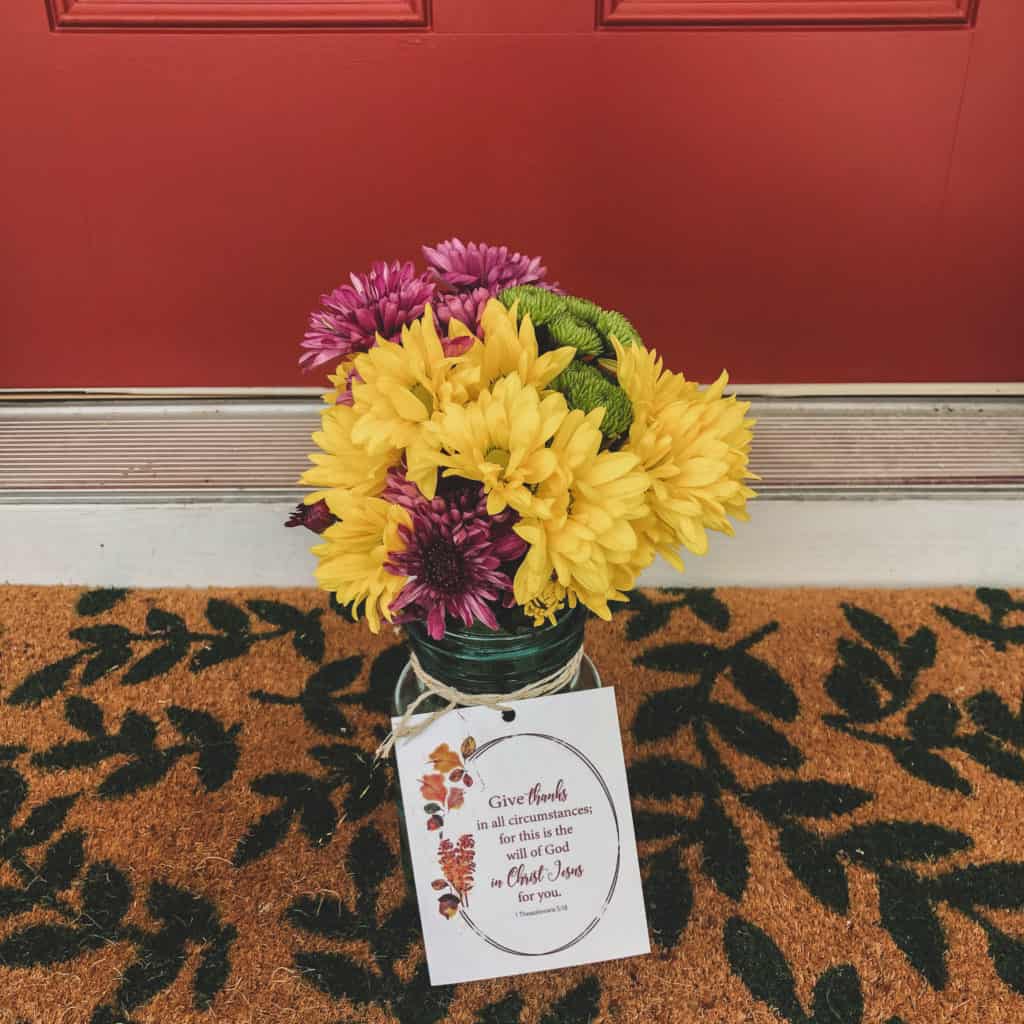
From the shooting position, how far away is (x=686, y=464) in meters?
0.54

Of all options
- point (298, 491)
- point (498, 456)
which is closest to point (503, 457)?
point (498, 456)

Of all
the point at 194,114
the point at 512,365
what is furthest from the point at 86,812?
the point at 194,114

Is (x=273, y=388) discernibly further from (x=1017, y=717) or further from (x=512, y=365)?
(x=1017, y=717)

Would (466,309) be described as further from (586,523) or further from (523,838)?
(523,838)

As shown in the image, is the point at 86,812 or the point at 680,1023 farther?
the point at 86,812

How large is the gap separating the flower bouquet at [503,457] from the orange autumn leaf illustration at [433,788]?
0.56 ft

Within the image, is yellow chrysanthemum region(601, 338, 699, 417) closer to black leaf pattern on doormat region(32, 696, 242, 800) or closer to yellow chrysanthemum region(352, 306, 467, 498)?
yellow chrysanthemum region(352, 306, 467, 498)

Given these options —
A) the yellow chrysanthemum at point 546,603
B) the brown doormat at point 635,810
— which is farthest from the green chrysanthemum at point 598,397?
the brown doormat at point 635,810

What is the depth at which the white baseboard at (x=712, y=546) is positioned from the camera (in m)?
1.07

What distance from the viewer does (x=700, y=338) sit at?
111 centimetres

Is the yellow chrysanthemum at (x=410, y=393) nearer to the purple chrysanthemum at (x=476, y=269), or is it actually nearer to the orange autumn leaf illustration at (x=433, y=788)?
the purple chrysanthemum at (x=476, y=269)

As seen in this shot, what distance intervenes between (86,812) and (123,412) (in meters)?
0.52

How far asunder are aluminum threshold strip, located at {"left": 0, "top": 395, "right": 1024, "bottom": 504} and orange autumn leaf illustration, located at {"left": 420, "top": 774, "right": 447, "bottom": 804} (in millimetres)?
483

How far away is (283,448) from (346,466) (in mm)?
600
